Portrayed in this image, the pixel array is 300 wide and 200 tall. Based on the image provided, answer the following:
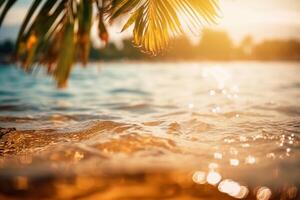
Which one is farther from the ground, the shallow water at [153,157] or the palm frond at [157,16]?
the palm frond at [157,16]

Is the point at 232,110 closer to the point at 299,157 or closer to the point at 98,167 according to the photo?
the point at 299,157

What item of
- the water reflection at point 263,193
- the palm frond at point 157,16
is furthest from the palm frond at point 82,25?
the water reflection at point 263,193

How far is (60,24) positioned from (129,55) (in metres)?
113

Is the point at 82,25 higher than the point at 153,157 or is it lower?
higher

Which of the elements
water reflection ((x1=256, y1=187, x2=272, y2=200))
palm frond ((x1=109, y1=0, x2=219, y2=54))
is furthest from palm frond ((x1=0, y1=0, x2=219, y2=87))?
water reflection ((x1=256, y1=187, x2=272, y2=200))

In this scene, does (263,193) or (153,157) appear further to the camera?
(153,157)

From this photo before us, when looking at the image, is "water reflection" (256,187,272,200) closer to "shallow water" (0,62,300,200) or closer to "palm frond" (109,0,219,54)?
"shallow water" (0,62,300,200)

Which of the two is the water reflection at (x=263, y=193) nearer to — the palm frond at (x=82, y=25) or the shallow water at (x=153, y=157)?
the shallow water at (x=153, y=157)

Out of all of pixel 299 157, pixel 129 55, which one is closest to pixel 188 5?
pixel 299 157

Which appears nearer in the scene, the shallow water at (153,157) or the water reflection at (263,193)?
the water reflection at (263,193)

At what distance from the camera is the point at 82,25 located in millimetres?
3600

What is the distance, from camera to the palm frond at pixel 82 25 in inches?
141

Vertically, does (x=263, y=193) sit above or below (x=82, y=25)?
below

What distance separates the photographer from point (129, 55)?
11644 cm
